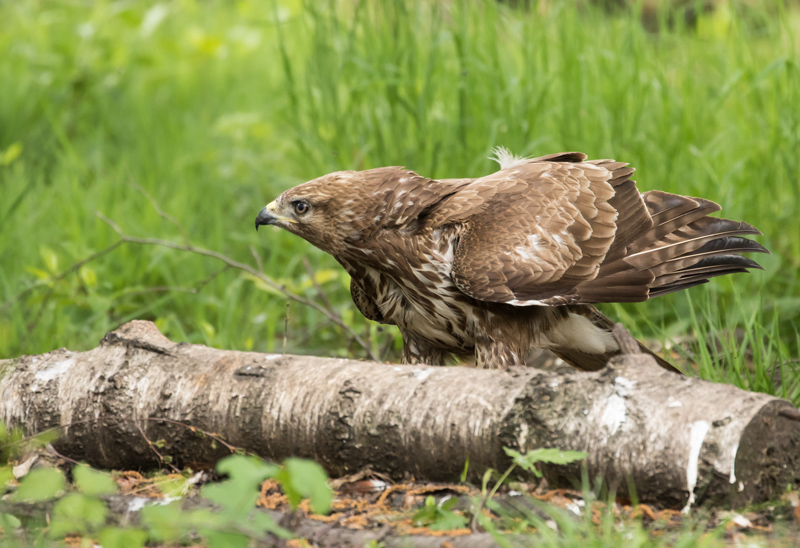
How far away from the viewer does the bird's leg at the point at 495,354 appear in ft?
12.3

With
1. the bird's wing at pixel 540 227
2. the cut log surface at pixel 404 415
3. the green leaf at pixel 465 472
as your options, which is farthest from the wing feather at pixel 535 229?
the green leaf at pixel 465 472

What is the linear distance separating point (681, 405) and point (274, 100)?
7.03 m

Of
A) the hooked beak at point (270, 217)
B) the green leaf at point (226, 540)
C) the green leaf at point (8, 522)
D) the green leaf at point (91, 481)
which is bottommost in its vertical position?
the green leaf at point (8, 522)

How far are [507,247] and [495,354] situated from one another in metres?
0.51

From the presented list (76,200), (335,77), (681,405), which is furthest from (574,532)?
(76,200)

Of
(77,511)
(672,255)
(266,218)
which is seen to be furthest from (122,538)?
(672,255)

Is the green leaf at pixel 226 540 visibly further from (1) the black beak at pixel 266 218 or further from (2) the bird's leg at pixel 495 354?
(1) the black beak at pixel 266 218

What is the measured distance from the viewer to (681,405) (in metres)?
2.69

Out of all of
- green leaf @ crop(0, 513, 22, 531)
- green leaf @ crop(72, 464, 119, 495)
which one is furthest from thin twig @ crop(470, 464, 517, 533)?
green leaf @ crop(0, 513, 22, 531)

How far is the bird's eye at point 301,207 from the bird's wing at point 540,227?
66cm

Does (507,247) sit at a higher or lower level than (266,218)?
lower

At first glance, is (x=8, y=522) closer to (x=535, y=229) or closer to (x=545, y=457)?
(x=545, y=457)

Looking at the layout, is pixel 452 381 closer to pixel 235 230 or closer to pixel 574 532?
pixel 574 532

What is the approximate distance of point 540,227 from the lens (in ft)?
12.4
